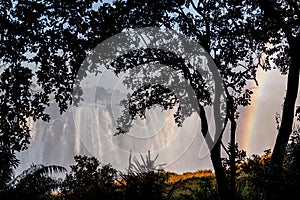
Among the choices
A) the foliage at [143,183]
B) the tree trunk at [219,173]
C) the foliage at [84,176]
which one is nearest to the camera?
the foliage at [143,183]

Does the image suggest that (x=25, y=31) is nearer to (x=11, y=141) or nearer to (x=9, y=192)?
(x=11, y=141)

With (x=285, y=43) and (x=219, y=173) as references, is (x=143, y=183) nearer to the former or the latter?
(x=219, y=173)

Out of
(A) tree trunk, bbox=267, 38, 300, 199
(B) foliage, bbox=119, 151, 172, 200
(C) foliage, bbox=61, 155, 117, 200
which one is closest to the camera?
(B) foliage, bbox=119, 151, 172, 200

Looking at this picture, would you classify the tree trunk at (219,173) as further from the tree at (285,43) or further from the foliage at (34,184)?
the foliage at (34,184)

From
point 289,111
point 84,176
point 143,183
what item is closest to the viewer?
point 143,183

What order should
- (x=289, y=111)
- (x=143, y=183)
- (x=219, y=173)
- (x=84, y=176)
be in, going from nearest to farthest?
(x=143, y=183), (x=289, y=111), (x=219, y=173), (x=84, y=176)

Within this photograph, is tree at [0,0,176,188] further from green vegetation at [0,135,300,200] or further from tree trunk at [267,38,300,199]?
tree trunk at [267,38,300,199]

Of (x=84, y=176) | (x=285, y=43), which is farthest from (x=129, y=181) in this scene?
(x=285, y=43)

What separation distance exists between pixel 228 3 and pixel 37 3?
5.32m

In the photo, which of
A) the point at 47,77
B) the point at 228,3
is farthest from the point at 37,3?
the point at 228,3

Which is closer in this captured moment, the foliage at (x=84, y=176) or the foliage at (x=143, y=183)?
the foliage at (x=143, y=183)

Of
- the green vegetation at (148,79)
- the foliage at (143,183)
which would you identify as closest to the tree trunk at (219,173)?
the green vegetation at (148,79)

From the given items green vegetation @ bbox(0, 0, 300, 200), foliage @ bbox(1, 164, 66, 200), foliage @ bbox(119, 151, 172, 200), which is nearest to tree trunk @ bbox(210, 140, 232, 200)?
green vegetation @ bbox(0, 0, 300, 200)

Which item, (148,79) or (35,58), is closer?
(35,58)
